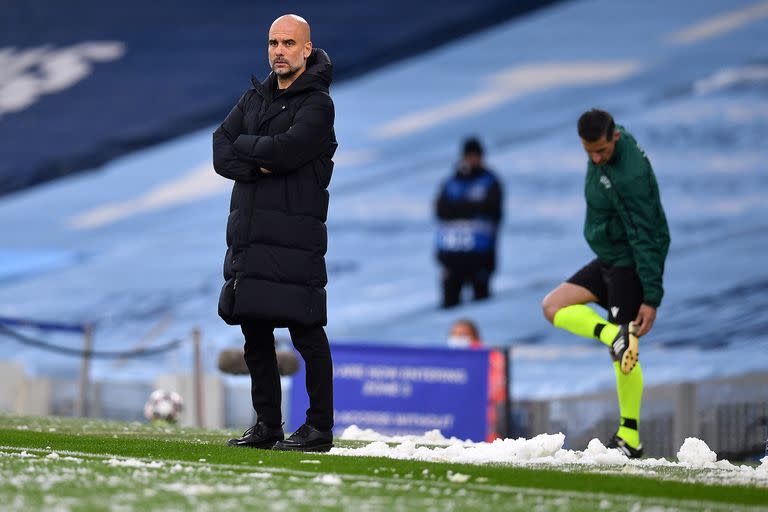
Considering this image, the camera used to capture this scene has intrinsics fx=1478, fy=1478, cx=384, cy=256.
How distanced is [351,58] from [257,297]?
1240 cm

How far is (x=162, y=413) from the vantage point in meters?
9.63

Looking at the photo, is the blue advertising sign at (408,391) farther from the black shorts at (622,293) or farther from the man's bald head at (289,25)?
the man's bald head at (289,25)

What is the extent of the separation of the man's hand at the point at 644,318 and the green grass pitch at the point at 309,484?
1015mm

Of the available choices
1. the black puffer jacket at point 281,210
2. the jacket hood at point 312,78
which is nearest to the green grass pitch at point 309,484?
the black puffer jacket at point 281,210

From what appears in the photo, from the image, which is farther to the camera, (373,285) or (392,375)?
(373,285)

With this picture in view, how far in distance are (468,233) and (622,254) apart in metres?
9.48

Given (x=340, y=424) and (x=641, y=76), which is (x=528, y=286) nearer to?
(x=641, y=76)

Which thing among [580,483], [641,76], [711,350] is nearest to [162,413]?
[580,483]

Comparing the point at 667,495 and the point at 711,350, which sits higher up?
the point at 711,350

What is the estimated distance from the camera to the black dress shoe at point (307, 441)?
524 cm

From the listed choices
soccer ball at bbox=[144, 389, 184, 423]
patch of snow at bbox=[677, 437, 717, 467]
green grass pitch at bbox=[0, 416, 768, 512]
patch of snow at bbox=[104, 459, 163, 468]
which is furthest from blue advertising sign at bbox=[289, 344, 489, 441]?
patch of snow at bbox=[104, 459, 163, 468]

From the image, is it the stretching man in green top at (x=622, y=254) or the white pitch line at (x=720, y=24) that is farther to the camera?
the white pitch line at (x=720, y=24)

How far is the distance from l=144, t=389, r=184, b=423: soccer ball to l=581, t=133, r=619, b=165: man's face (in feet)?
14.7

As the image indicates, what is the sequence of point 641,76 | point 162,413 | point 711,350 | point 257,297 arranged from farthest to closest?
1. point 641,76
2. point 711,350
3. point 162,413
4. point 257,297
